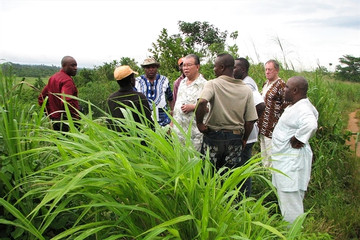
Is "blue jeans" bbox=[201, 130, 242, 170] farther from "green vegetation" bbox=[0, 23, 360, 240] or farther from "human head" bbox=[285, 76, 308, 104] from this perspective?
"green vegetation" bbox=[0, 23, 360, 240]

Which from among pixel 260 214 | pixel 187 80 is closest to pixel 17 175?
pixel 260 214

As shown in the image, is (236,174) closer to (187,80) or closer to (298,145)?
(298,145)

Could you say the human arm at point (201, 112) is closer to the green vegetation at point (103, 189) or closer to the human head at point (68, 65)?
the green vegetation at point (103, 189)

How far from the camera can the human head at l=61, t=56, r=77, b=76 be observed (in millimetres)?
4707

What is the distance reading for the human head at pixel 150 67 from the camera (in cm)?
459

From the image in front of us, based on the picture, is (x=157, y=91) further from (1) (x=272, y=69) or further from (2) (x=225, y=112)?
(2) (x=225, y=112)

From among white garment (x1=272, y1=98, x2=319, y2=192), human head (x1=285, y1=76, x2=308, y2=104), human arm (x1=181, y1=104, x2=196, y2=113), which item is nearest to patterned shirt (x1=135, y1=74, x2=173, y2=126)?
human arm (x1=181, y1=104, x2=196, y2=113)

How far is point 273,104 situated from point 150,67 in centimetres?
→ 169

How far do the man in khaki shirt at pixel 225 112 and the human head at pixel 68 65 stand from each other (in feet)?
7.51

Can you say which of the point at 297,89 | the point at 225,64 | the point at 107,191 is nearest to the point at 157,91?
the point at 225,64

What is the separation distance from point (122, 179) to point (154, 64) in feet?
10.9

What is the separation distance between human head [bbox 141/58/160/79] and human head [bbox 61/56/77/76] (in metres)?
0.99

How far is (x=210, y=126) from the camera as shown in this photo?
337 cm

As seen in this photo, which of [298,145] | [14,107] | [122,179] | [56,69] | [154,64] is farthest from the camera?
[56,69]
